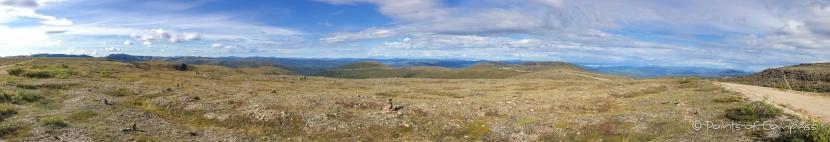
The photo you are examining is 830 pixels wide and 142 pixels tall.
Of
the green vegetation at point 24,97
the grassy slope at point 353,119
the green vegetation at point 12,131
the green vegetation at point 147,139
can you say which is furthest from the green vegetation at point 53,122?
the green vegetation at point 24,97

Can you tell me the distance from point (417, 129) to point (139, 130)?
858 inches

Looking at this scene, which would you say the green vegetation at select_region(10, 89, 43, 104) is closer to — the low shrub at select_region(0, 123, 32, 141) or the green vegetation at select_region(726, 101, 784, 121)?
A: the low shrub at select_region(0, 123, 32, 141)

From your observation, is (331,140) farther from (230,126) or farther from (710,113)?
(710,113)

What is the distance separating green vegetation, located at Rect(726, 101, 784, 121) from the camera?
26.3 metres

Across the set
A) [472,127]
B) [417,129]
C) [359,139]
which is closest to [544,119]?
[472,127]

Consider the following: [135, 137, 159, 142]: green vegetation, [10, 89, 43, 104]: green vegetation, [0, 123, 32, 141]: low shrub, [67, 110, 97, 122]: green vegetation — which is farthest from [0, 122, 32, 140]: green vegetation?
[10, 89, 43, 104]: green vegetation

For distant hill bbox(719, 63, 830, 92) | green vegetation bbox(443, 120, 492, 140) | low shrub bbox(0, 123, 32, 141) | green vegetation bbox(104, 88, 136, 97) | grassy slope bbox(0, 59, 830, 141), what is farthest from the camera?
distant hill bbox(719, 63, 830, 92)

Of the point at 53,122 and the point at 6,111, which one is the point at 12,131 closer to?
the point at 53,122

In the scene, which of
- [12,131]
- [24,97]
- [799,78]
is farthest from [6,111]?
[799,78]

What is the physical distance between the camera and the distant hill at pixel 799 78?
52.9 meters

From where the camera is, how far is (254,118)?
34.9 meters

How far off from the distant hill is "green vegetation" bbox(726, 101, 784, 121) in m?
34.2

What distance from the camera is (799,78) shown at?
61031 mm

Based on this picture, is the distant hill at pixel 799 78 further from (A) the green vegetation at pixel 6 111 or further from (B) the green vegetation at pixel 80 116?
(A) the green vegetation at pixel 6 111
